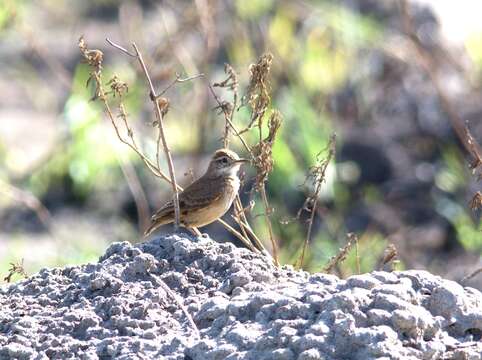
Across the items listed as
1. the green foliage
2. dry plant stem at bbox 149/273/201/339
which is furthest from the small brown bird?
the green foliage

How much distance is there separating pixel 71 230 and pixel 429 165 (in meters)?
3.16

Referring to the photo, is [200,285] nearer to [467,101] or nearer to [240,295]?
[240,295]

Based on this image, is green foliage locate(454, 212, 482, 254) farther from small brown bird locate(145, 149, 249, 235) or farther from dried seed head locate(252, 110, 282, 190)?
dried seed head locate(252, 110, 282, 190)

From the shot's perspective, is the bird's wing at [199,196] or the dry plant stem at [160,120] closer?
the dry plant stem at [160,120]

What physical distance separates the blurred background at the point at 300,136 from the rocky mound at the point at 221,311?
3.93 metres

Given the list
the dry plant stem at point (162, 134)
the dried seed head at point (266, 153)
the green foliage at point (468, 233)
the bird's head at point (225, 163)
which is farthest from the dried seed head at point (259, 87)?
the green foliage at point (468, 233)

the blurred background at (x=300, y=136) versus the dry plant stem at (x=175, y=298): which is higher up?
the blurred background at (x=300, y=136)

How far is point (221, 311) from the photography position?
476 centimetres

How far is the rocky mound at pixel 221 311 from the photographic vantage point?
14.7 feet

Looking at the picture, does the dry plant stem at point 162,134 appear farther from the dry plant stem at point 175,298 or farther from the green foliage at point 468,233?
the green foliage at point 468,233

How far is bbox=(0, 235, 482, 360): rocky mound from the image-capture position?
447cm

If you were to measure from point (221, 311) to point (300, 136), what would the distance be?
6.27 metres

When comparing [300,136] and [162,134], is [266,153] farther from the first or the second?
[300,136]

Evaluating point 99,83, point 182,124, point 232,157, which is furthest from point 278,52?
point 99,83
